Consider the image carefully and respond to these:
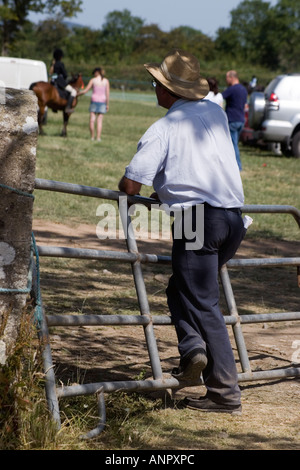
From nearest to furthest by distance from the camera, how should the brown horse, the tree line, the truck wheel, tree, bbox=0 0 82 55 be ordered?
the truck wheel, the brown horse, tree, bbox=0 0 82 55, the tree line

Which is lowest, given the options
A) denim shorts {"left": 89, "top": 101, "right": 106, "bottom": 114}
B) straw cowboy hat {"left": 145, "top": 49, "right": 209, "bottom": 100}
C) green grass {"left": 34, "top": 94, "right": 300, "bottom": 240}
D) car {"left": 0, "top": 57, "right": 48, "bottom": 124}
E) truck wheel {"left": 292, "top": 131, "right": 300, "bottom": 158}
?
green grass {"left": 34, "top": 94, "right": 300, "bottom": 240}

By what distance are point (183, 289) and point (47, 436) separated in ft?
3.93

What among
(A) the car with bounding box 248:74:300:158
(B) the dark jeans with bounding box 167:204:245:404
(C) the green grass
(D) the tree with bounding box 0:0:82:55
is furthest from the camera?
(D) the tree with bounding box 0:0:82:55

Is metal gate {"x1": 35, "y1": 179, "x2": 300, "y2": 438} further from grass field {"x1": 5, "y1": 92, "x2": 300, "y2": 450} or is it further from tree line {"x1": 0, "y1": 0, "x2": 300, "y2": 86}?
tree line {"x1": 0, "y1": 0, "x2": 300, "y2": 86}

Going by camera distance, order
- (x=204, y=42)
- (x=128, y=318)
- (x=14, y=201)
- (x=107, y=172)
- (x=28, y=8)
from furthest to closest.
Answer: (x=204, y=42)
(x=28, y=8)
(x=107, y=172)
(x=128, y=318)
(x=14, y=201)

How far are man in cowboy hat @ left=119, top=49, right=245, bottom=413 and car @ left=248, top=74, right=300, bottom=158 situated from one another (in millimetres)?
14939

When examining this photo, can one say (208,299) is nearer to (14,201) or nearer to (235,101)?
(14,201)

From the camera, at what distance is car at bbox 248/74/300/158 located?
1906 centimetres

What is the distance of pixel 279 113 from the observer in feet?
62.5

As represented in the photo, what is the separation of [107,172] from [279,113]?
593 centimetres

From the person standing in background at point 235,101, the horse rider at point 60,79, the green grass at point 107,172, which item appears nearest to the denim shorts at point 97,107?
the green grass at point 107,172

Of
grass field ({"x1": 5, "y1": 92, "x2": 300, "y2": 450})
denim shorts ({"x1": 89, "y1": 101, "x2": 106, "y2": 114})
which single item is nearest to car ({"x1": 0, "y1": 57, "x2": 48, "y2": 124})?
denim shorts ({"x1": 89, "y1": 101, "x2": 106, "y2": 114})

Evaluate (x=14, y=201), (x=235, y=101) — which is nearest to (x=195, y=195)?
(x=14, y=201)

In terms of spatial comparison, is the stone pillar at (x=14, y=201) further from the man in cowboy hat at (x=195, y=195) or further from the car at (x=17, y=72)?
the car at (x=17, y=72)
